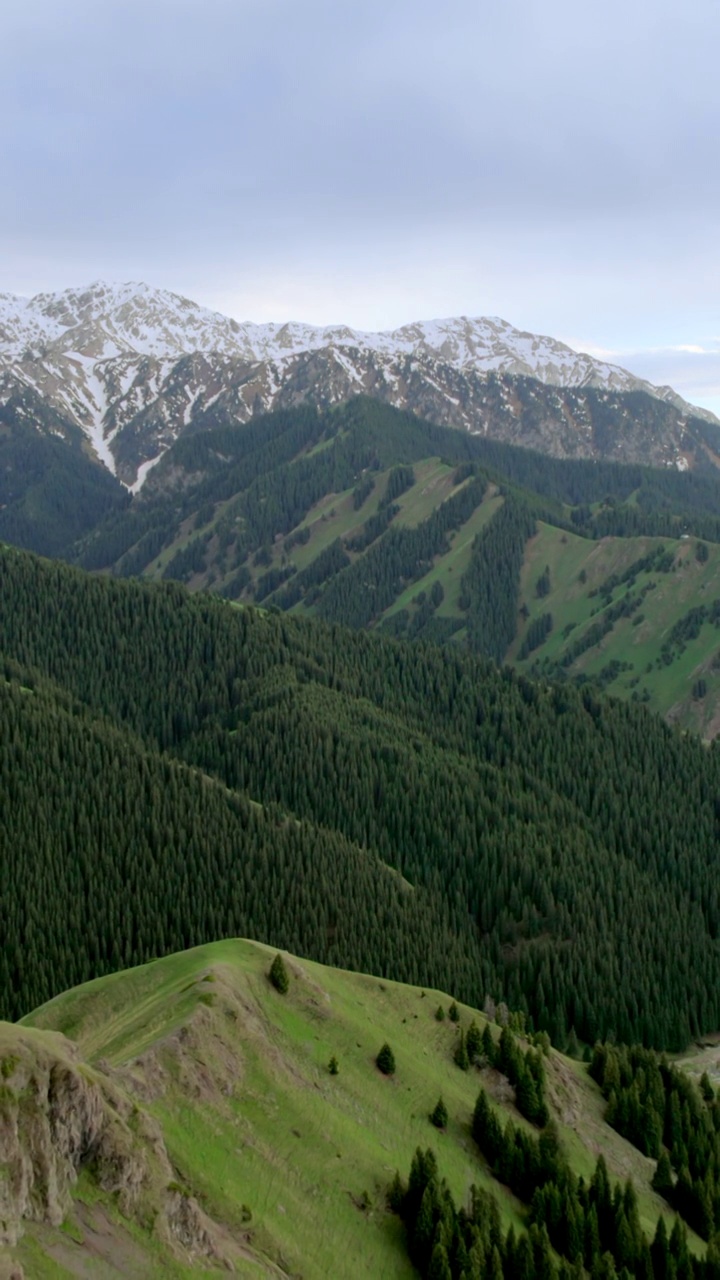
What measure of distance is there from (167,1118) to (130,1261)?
14059mm

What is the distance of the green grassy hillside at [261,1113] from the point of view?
6631cm

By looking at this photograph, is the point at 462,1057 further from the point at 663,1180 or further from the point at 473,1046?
the point at 663,1180

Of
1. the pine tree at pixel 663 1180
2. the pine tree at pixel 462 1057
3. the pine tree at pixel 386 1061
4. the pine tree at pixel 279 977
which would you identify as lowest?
the pine tree at pixel 663 1180

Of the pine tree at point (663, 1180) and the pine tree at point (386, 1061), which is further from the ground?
the pine tree at point (386, 1061)

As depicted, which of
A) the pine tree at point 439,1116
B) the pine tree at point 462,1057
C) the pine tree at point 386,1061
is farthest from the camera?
the pine tree at point 462,1057

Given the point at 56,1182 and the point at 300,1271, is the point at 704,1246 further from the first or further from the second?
the point at 56,1182

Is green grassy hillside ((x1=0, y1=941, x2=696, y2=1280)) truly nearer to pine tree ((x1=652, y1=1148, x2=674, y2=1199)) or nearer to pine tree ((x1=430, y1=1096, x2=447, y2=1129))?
pine tree ((x1=430, y1=1096, x2=447, y2=1129))

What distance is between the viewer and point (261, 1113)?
8388 centimetres

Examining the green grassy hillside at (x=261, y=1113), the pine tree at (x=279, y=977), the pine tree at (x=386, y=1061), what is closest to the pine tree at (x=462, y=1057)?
the green grassy hillside at (x=261, y=1113)

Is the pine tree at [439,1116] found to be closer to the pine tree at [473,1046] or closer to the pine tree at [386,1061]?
the pine tree at [386,1061]

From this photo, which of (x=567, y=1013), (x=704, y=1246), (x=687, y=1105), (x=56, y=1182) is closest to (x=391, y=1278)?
(x=56, y=1182)

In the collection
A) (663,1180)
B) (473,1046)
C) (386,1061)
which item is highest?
(386,1061)

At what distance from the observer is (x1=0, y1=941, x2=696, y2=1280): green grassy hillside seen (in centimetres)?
6631

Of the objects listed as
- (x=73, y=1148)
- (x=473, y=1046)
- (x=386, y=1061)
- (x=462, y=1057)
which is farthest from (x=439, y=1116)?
(x=73, y=1148)
